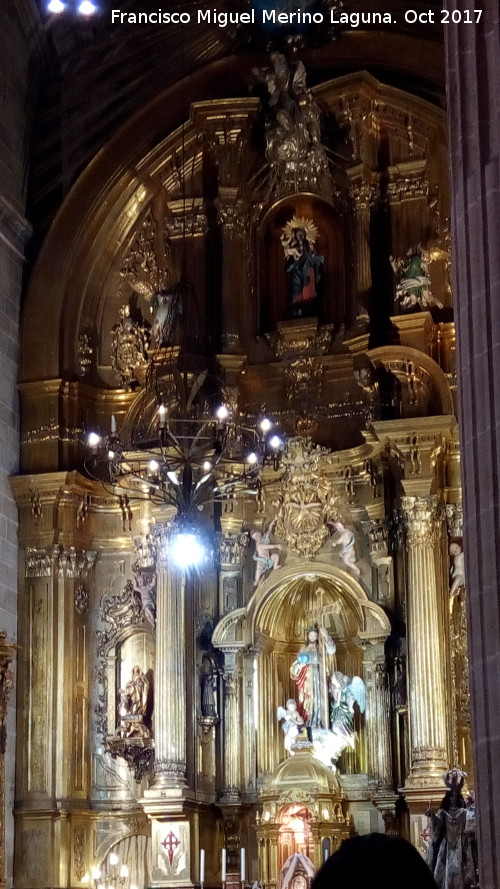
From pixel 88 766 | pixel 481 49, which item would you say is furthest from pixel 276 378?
pixel 481 49

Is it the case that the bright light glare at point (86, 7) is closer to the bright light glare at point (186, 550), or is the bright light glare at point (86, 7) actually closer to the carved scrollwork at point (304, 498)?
the carved scrollwork at point (304, 498)

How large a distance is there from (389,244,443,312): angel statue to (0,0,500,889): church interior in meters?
0.04

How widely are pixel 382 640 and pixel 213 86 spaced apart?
9.12 metres

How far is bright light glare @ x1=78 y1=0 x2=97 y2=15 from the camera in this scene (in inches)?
871

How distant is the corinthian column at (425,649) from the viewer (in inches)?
717

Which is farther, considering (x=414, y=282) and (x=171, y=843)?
(x=414, y=282)

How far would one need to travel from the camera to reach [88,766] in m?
20.6

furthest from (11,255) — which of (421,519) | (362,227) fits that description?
(421,519)

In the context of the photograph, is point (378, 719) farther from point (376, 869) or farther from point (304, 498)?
point (376, 869)

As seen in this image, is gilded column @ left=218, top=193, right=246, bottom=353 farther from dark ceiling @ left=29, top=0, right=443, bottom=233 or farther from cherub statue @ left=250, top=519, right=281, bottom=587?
cherub statue @ left=250, top=519, right=281, bottom=587

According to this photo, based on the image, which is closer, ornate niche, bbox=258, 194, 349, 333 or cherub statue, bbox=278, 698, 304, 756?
cherub statue, bbox=278, 698, 304, 756

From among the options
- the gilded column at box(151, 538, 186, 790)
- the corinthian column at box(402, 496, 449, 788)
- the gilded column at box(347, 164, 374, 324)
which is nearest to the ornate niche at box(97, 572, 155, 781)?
the gilded column at box(151, 538, 186, 790)

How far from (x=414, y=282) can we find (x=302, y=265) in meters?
2.18

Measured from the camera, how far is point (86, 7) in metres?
22.2
